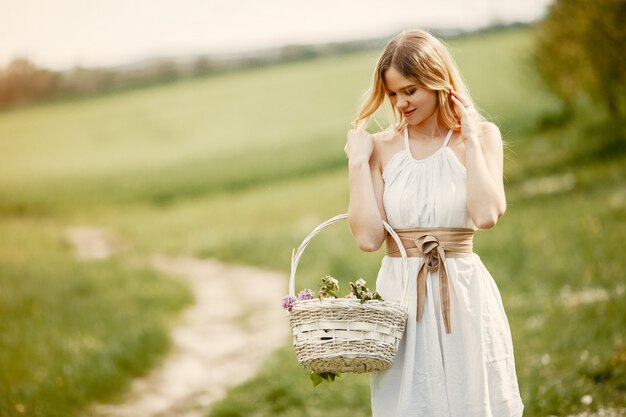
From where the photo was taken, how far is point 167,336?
882 cm

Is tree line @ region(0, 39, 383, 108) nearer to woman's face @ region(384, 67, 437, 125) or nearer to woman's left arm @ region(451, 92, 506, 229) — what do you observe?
Answer: woman's face @ region(384, 67, 437, 125)

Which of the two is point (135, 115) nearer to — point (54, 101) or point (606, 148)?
point (54, 101)

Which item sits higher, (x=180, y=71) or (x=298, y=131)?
(x=180, y=71)

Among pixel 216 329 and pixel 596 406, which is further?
pixel 216 329

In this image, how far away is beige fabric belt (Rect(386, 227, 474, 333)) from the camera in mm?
3566

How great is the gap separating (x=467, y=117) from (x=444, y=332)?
3.12 ft

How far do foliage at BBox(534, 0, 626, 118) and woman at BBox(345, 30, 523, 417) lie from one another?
44.8 ft

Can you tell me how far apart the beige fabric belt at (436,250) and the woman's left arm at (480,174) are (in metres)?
0.14

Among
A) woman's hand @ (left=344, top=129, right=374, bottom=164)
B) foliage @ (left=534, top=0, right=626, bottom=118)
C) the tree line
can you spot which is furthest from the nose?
the tree line

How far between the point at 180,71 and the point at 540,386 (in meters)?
38.5

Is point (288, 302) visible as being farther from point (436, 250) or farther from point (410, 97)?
point (410, 97)

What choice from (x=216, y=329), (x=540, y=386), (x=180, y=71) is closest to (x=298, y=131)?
(x=180, y=71)

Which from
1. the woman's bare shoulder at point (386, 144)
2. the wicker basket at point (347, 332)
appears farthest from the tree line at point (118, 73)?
the wicker basket at point (347, 332)

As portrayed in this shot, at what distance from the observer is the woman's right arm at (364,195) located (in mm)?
3625
